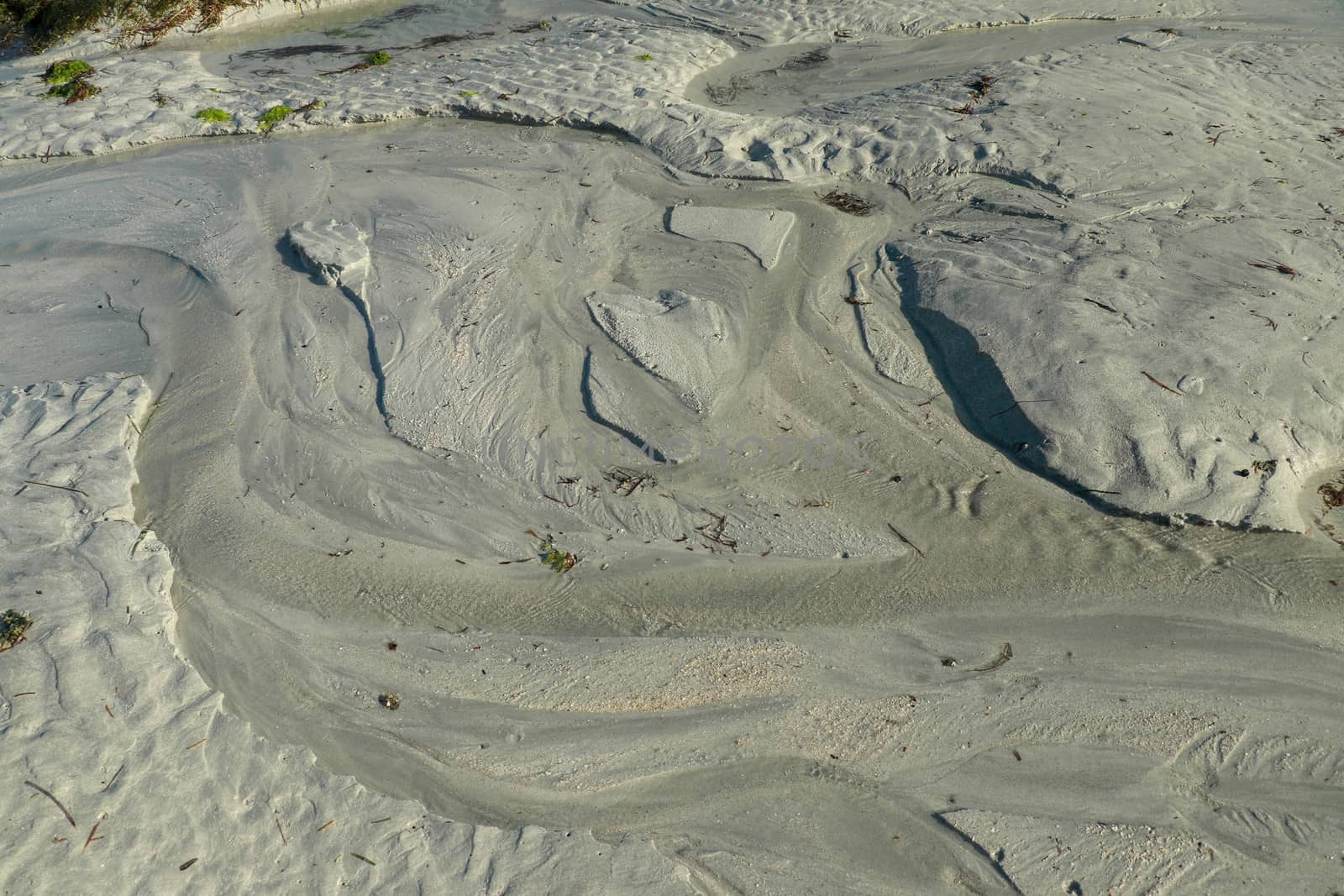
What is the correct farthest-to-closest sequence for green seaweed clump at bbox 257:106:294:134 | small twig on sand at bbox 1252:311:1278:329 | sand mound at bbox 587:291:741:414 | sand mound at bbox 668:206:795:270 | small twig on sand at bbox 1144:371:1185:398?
green seaweed clump at bbox 257:106:294:134 < sand mound at bbox 668:206:795:270 < sand mound at bbox 587:291:741:414 < small twig on sand at bbox 1252:311:1278:329 < small twig on sand at bbox 1144:371:1185:398

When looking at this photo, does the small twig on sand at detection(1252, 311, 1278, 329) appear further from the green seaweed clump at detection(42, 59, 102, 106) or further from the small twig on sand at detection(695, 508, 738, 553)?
the green seaweed clump at detection(42, 59, 102, 106)

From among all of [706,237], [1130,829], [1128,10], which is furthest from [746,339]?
[1128,10]

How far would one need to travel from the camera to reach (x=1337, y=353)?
5.25m

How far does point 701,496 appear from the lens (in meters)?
5.14

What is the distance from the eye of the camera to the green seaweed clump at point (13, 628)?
4.29 m

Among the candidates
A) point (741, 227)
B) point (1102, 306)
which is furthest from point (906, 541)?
point (741, 227)

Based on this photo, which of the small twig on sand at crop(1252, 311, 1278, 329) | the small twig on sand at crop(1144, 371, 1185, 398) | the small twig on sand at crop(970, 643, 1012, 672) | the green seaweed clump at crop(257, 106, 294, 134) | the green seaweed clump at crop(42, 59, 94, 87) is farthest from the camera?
the green seaweed clump at crop(42, 59, 94, 87)

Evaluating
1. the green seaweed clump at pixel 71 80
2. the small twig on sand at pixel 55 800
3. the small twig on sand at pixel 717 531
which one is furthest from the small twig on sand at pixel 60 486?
the green seaweed clump at pixel 71 80

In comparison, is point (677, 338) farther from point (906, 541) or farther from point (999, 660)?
point (999, 660)

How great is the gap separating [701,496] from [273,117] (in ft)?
23.3

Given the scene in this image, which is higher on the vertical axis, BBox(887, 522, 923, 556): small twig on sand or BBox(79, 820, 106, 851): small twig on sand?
BBox(887, 522, 923, 556): small twig on sand

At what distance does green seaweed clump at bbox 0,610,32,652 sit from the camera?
429 cm

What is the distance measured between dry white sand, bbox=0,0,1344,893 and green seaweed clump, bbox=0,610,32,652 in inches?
5.0

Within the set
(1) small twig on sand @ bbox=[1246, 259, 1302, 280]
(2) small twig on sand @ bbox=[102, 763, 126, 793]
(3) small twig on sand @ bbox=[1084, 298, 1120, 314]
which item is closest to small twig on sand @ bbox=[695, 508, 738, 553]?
(3) small twig on sand @ bbox=[1084, 298, 1120, 314]
